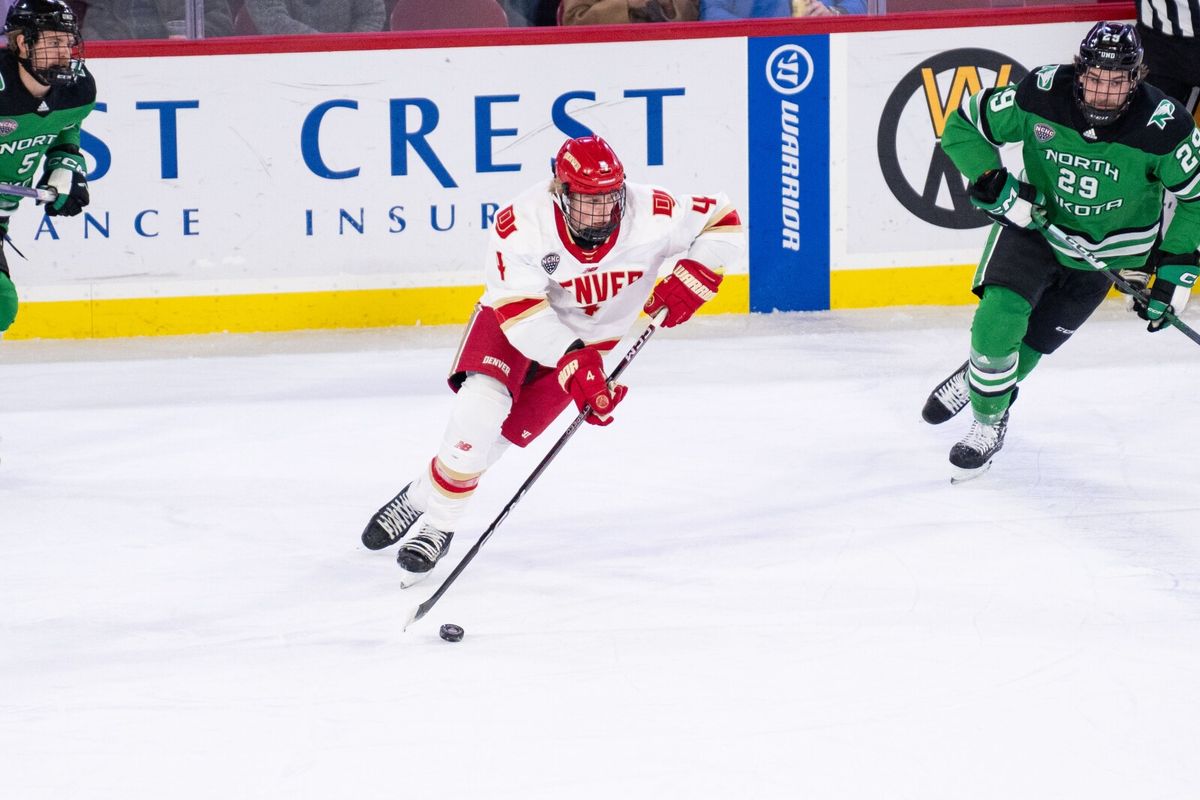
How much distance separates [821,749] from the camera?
104 inches

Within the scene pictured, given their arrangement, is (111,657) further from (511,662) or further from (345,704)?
(511,662)

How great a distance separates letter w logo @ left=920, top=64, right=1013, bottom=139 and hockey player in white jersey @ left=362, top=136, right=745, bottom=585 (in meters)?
2.72

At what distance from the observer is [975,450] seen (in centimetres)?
419

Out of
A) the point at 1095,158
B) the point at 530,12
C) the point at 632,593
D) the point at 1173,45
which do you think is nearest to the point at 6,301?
the point at 632,593

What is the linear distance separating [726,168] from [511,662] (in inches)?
135

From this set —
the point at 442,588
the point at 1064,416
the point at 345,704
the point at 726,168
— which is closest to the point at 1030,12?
the point at 726,168

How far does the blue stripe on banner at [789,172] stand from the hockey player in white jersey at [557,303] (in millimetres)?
2518

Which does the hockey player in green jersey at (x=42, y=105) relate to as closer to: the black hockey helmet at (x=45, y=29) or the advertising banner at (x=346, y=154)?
the black hockey helmet at (x=45, y=29)

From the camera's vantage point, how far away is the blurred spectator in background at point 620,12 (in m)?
6.07

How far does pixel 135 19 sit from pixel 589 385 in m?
3.38

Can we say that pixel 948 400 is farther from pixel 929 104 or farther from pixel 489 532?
pixel 929 104

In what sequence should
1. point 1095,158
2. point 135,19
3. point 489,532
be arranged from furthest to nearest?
point 135,19 < point 1095,158 < point 489,532

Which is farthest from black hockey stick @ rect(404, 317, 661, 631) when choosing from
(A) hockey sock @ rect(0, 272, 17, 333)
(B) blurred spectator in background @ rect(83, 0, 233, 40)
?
(B) blurred spectator in background @ rect(83, 0, 233, 40)

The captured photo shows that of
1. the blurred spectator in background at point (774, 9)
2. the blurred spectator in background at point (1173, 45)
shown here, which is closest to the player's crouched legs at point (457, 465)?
the blurred spectator in background at point (774, 9)
